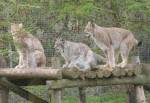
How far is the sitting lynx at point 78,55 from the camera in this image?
7.74m

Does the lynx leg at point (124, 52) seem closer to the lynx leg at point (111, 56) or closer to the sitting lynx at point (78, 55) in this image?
the lynx leg at point (111, 56)

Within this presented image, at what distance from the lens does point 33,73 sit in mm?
7328

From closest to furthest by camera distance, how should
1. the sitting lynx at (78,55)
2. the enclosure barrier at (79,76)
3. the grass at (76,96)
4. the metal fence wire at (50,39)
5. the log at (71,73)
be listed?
the log at (71,73) → the enclosure barrier at (79,76) → the sitting lynx at (78,55) → the metal fence wire at (50,39) → the grass at (76,96)

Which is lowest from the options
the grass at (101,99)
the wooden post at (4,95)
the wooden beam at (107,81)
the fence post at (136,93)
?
the grass at (101,99)

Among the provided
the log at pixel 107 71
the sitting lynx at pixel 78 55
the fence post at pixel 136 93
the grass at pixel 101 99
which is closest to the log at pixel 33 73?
the sitting lynx at pixel 78 55

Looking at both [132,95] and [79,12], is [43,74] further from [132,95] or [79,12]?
[79,12]

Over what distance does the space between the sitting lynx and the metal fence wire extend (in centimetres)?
242

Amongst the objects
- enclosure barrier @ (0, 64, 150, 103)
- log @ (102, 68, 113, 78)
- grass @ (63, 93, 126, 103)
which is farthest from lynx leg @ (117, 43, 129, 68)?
grass @ (63, 93, 126, 103)

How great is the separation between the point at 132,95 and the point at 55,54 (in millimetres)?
2482

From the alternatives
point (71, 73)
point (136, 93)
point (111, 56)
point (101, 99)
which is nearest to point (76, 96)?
point (101, 99)

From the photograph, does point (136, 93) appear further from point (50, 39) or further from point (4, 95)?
point (50, 39)

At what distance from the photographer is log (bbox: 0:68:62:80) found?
22.8 feet

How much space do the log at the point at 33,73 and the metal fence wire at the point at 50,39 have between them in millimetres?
2808

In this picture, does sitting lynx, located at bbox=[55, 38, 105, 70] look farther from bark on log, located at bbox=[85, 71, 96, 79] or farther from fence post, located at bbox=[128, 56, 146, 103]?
fence post, located at bbox=[128, 56, 146, 103]
